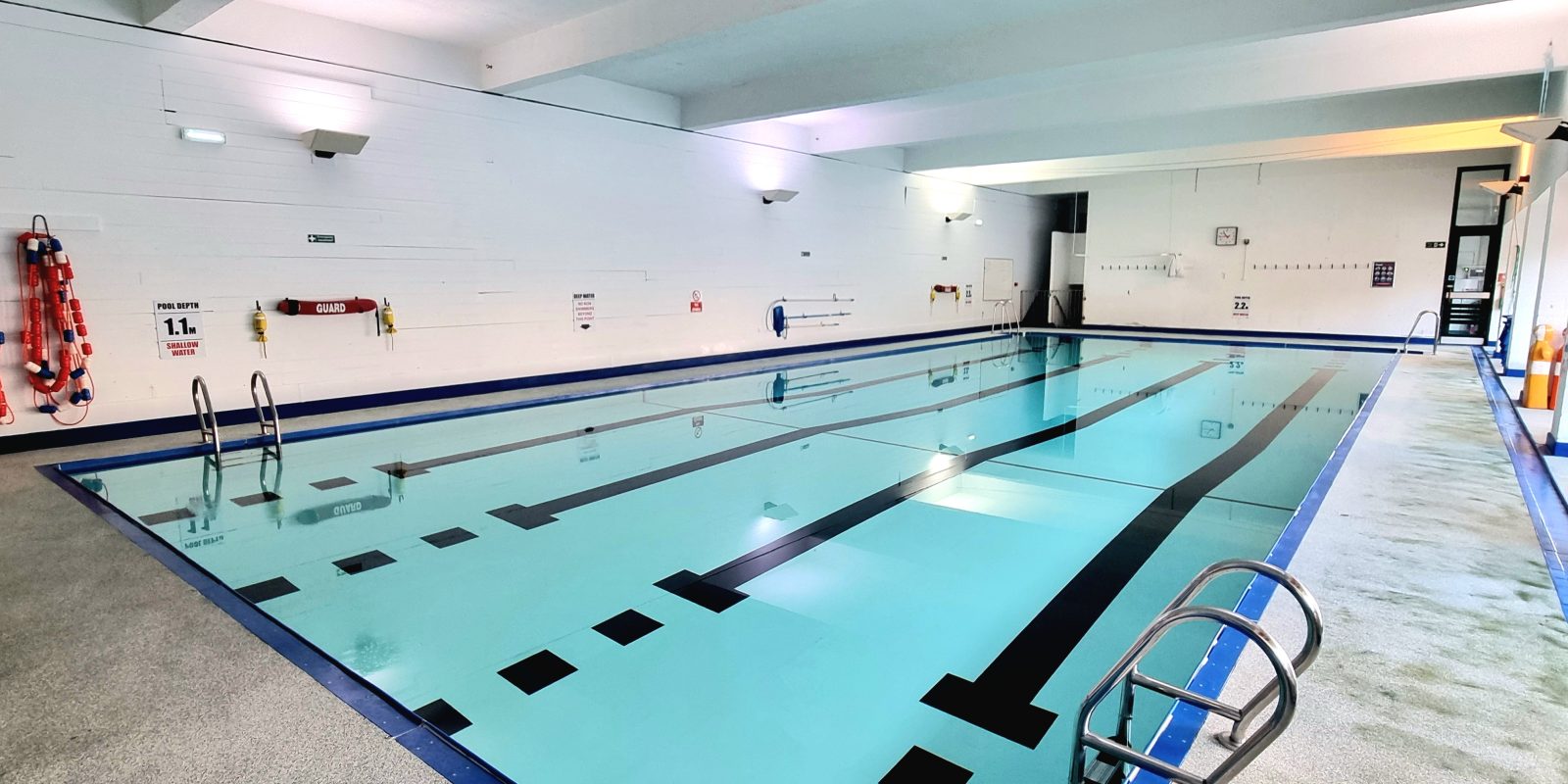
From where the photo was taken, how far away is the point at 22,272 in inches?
177

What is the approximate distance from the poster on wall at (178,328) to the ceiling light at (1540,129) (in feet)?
29.1

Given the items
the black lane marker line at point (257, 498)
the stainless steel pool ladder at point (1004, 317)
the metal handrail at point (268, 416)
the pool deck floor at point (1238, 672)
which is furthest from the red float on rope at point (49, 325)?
the stainless steel pool ladder at point (1004, 317)

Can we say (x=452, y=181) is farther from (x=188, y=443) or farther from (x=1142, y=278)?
(x=1142, y=278)

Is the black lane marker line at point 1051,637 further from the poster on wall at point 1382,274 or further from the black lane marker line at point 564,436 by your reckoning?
the poster on wall at point 1382,274

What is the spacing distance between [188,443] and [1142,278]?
47.4ft

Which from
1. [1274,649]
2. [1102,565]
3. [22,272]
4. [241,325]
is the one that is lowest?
[1102,565]

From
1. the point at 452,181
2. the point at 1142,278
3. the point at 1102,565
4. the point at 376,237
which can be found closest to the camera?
the point at 1102,565

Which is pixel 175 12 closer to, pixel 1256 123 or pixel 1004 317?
pixel 1256 123

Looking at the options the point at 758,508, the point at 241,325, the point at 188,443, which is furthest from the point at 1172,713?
the point at 241,325

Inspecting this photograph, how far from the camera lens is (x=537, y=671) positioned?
2.30 metres

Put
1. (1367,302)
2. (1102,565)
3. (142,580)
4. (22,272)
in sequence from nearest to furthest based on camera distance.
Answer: (142,580) < (1102,565) < (22,272) < (1367,302)

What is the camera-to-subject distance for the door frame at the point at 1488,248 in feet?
37.2

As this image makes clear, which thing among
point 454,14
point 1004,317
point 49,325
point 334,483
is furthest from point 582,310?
point 1004,317

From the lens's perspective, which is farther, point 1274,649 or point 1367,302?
point 1367,302
